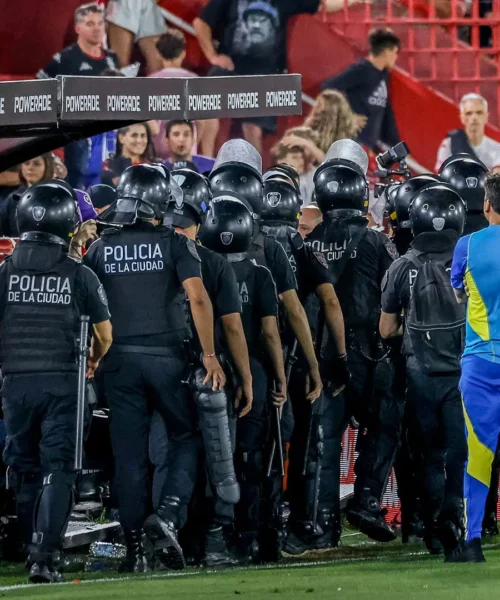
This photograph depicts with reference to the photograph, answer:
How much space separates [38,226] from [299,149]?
823 cm

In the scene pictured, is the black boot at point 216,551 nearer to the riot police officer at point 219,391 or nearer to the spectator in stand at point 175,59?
the riot police officer at point 219,391

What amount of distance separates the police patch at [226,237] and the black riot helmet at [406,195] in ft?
5.18

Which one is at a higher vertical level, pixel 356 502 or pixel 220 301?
pixel 220 301

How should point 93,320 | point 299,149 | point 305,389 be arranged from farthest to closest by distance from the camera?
1. point 299,149
2. point 305,389
3. point 93,320

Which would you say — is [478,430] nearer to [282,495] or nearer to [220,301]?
[220,301]

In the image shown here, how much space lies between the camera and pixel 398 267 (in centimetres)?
785

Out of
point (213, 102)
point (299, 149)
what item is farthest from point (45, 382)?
point (299, 149)

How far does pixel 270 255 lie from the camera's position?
7930 mm

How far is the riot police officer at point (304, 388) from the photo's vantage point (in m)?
8.33

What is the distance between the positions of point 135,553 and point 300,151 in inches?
330

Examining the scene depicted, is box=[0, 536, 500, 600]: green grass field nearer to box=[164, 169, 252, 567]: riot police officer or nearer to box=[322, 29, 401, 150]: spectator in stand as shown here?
box=[164, 169, 252, 567]: riot police officer

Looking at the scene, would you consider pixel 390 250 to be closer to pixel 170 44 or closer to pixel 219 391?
pixel 219 391

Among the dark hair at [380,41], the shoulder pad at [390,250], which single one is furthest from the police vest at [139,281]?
the dark hair at [380,41]

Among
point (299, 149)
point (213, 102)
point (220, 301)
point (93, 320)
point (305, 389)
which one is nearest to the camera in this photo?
point (213, 102)
